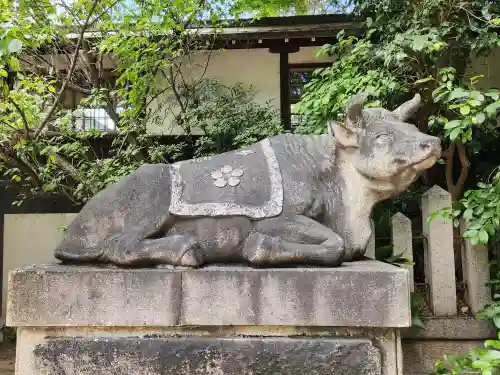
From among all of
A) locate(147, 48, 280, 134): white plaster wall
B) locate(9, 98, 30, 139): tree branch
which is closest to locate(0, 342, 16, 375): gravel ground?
locate(9, 98, 30, 139): tree branch

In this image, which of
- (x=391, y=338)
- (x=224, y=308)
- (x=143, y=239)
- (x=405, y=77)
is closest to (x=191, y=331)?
(x=224, y=308)

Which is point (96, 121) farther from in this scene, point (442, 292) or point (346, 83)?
point (442, 292)

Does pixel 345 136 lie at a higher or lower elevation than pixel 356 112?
lower

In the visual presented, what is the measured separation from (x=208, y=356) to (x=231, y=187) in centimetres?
93

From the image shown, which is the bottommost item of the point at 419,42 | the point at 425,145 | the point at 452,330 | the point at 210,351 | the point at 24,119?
the point at 452,330

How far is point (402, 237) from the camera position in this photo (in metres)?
5.09

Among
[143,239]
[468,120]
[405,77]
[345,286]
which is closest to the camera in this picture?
[345,286]

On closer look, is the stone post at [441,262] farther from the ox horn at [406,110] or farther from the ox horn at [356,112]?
the ox horn at [356,112]

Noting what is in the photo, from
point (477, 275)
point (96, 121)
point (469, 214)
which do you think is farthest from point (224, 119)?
point (469, 214)

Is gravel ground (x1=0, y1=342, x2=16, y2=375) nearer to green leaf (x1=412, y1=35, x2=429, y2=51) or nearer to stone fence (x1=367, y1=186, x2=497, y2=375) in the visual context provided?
stone fence (x1=367, y1=186, x2=497, y2=375)

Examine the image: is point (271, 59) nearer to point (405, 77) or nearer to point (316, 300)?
point (405, 77)

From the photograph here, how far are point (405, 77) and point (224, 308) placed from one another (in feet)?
13.9

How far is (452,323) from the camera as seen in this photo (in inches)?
190

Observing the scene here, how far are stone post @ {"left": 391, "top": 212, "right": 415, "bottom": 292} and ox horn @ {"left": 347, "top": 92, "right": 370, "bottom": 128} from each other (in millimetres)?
2755
